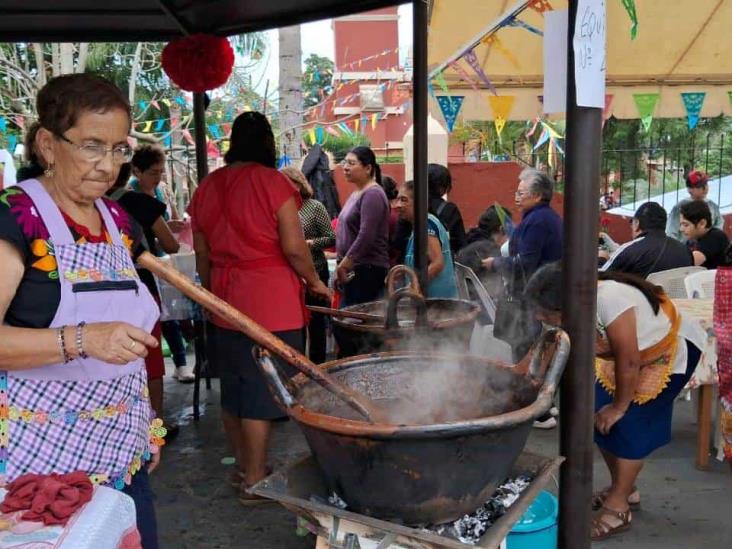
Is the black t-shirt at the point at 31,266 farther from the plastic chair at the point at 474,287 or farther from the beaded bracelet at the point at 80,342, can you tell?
the plastic chair at the point at 474,287

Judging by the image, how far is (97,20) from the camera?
4.69 metres

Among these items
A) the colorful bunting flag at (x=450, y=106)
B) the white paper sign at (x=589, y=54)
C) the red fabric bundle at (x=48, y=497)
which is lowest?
the red fabric bundle at (x=48, y=497)

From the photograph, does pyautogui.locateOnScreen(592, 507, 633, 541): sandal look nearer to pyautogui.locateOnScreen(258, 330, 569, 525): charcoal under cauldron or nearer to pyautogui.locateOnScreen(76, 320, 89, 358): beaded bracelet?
pyautogui.locateOnScreen(258, 330, 569, 525): charcoal under cauldron

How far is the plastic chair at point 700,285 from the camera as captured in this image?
484 cm

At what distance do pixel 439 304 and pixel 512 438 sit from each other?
194 cm

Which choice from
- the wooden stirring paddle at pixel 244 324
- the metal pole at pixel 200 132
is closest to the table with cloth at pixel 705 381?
the wooden stirring paddle at pixel 244 324

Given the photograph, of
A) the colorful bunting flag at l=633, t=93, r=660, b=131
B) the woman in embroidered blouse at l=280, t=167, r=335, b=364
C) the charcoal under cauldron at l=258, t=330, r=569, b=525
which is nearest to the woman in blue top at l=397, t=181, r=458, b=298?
the woman in embroidered blouse at l=280, t=167, r=335, b=364

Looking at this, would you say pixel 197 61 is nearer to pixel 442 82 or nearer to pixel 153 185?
pixel 153 185

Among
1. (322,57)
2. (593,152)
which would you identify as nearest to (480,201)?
(593,152)

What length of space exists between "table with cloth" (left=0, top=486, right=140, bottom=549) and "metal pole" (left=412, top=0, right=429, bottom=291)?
9.41ft

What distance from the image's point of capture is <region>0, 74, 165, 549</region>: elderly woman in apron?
148 centimetres

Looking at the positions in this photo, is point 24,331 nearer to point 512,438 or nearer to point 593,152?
point 512,438

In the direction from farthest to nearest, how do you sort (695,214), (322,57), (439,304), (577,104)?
(322,57), (695,214), (439,304), (577,104)

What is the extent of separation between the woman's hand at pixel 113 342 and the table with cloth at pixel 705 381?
3279mm
